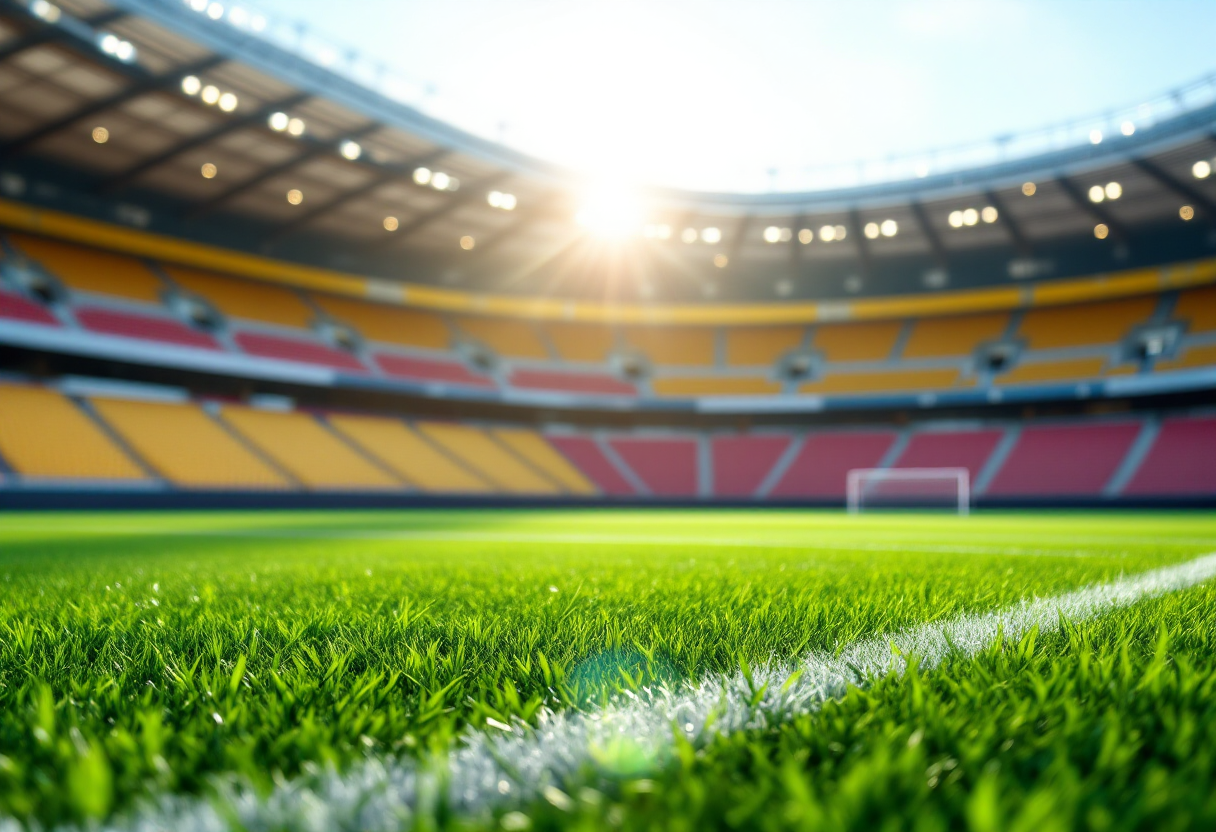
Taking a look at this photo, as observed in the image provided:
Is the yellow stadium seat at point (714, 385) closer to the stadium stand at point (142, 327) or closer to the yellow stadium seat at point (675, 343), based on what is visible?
the yellow stadium seat at point (675, 343)

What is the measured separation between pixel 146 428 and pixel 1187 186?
3257cm

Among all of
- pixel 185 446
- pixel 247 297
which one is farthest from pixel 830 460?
pixel 247 297

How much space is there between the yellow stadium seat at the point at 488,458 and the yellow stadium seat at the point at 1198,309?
78.2ft

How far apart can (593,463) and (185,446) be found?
1499 cm

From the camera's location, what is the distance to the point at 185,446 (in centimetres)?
2153

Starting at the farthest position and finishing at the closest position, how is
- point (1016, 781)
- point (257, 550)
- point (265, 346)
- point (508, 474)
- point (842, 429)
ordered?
point (842, 429) → point (508, 474) → point (265, 346) → point (257, 550) → point (1016, 781)

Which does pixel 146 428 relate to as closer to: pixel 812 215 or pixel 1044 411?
pixel 812 215

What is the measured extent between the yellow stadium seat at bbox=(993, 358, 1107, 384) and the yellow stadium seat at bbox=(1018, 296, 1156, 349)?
108 cm

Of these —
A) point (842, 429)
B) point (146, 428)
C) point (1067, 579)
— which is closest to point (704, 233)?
point (842, 429)

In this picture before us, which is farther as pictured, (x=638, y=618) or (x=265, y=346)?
(x=265, y=346)

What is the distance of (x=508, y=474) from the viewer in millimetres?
27531

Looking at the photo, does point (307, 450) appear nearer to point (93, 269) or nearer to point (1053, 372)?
point (93, 269)

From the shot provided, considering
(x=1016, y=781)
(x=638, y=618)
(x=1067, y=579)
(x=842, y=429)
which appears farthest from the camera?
(x=842, y=429)

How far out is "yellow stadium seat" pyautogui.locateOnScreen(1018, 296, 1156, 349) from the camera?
2772cm
